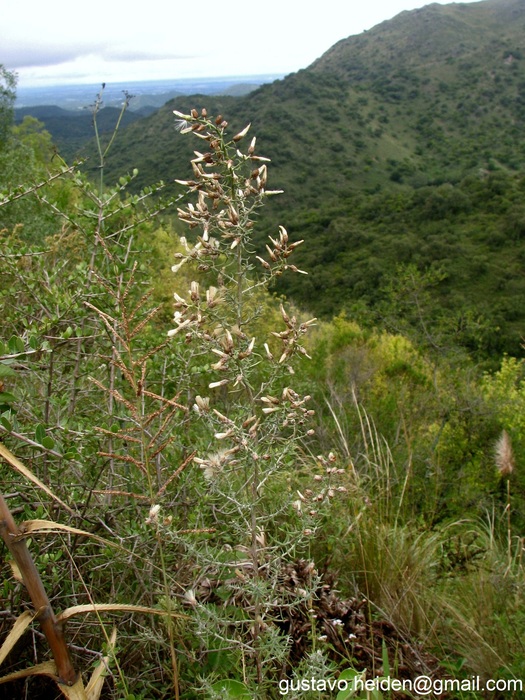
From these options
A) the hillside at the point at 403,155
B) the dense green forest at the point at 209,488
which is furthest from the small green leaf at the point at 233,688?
the hillside at the point at 403,155

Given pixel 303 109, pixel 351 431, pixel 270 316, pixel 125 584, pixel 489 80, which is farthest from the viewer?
pixel 489 80

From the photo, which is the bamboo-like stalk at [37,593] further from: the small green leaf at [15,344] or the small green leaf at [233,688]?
the small green leaf at [233,688]

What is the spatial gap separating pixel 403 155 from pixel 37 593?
75474 mm

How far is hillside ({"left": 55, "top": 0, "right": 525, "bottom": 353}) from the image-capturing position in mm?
30969

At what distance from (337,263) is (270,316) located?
24524 mm

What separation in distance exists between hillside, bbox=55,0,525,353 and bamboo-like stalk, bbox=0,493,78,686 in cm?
1478

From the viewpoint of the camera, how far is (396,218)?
41000 millimetres

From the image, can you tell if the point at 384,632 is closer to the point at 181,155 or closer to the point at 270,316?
the point at 270,316

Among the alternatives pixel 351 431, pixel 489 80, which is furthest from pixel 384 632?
pixel 489 80

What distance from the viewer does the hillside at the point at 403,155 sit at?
102 ft

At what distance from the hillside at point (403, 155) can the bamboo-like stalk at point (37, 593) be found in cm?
1478

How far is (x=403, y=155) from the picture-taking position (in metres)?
68.5

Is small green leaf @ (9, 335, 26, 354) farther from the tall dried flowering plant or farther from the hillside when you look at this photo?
the hillside

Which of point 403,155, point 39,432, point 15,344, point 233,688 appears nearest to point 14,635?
point 39,432
